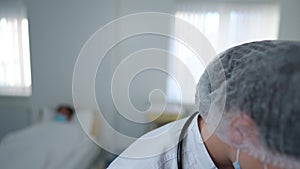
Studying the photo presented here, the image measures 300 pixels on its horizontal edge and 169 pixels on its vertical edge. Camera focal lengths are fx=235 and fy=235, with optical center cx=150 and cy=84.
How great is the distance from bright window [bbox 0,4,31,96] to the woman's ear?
2.57 meters

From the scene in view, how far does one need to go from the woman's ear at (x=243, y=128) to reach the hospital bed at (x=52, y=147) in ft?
4.51

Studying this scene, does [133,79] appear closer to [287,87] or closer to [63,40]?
[63,40]

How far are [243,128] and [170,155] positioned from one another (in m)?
0.25

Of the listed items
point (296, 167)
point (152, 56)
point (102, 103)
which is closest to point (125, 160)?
point (296, 167)

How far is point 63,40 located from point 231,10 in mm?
1734

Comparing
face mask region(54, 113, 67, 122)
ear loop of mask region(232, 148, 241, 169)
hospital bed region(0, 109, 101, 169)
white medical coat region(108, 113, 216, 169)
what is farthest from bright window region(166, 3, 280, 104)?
ear loop of mask region(232, 148, 241, 169)

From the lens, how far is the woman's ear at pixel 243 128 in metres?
0.52

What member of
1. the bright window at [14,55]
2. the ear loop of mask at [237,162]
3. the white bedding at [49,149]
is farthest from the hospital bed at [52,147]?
the ear loop of mask at [237,162]

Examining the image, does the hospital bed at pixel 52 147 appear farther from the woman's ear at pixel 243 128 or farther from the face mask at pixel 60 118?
the woman's ear at pixel 243 128

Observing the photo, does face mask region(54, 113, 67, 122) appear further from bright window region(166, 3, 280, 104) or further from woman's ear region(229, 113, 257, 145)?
woman's ear region(229, 113, 257, 145)

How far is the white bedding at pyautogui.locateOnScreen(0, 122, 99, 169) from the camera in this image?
5.10 feet

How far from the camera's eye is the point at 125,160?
2.39 ft

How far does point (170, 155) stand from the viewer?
69 cm

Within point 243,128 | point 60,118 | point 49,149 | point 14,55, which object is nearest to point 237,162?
point 243,128
